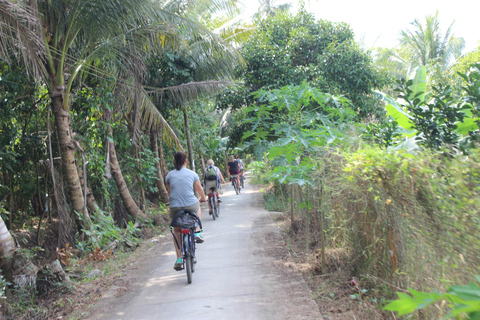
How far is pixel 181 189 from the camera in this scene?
5910 mm

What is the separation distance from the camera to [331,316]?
4059 millimetres

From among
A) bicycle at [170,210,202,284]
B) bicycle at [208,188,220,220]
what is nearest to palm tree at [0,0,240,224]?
bicycle at [170,210,202,284]

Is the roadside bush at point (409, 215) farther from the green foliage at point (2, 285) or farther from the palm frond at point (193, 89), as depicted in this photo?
the palm frond at point (193, 89)

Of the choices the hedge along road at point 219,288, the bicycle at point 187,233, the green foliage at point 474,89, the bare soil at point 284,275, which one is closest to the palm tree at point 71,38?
the bare soil at point 284,275

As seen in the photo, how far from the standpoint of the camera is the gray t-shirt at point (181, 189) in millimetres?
5883

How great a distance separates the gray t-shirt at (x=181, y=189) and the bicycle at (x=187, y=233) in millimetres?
155

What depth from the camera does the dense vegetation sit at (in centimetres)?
295

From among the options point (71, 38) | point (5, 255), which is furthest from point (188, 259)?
point (71, 38)

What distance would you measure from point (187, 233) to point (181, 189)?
70 cm

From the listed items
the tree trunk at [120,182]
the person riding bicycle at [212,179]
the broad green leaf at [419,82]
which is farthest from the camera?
the person riding bicycle at [212,179]

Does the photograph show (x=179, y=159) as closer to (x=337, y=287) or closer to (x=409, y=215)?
(x=337, y=287)

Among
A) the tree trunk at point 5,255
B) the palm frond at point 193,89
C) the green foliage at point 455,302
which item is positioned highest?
the palm frond at point 193,89

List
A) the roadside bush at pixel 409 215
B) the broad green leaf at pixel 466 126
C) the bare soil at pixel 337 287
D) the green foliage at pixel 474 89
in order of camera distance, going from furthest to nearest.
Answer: the bare soil at pixel 337 287
the broad green leaf at pixel 466 126
the green foliage at pixel 474 89
the roadside bush at pixel 409 215

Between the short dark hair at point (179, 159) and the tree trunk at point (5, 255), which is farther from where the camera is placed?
the short dark hair at point (179, 159)
